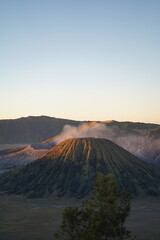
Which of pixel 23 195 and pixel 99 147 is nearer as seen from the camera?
pixel 23 195

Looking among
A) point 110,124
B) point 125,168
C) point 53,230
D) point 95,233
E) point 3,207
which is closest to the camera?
point 95,233

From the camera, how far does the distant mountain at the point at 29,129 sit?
17300 cm

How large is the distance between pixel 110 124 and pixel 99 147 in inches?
1470

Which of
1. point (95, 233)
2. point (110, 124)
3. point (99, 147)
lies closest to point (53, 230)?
point (95, 233)

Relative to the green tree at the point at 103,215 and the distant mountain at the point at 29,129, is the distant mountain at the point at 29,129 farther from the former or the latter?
the green tree at the point at 103,215

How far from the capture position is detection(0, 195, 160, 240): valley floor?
23.4 meters

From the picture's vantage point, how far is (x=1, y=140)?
169250 millimetres

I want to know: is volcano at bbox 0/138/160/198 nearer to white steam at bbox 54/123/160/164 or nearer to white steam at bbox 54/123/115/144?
white steam at bbox 54/123/160/164

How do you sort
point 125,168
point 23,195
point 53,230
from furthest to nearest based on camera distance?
point 125,168 → point 23,195 → point 53,230

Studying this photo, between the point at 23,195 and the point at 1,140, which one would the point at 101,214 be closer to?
the point at 23,195

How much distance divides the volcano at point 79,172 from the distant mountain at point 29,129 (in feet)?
406

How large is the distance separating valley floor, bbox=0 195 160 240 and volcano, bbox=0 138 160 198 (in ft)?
9.13

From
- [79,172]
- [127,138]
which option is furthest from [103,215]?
[127,138]

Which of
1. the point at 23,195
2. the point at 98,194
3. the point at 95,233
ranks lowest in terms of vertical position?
the point at 23,195
